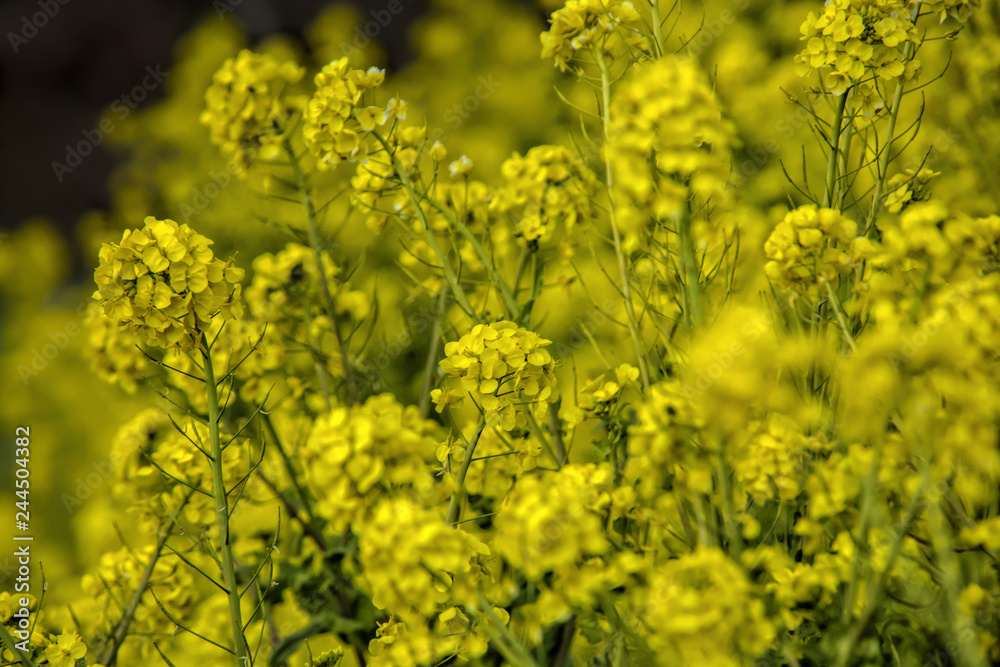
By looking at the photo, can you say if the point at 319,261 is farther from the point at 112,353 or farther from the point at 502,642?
the point at 502,642

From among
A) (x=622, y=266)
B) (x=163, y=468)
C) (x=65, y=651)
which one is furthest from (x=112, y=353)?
(x=622, y=266)

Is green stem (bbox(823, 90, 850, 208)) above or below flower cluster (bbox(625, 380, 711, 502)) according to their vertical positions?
above

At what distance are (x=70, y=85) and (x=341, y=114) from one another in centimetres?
277

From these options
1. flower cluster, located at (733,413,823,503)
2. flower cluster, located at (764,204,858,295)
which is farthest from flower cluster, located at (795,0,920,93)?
flower cluster, located at (733,413,823,503)

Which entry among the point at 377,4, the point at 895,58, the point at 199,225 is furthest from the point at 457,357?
the point at 377,4

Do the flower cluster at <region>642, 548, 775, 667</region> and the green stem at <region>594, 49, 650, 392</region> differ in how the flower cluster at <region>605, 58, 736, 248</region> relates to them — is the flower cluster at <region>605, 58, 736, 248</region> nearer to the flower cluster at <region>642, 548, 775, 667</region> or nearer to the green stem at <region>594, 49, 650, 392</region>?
the green stem at <region>594, 49, 650, 392</region>

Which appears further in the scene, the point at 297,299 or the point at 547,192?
the point at 297,299

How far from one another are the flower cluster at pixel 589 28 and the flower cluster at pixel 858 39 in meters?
0.22

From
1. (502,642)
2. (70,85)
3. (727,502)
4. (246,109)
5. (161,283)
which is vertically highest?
(70,85)

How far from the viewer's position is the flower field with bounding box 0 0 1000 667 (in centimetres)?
66

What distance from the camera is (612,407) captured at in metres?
1.02

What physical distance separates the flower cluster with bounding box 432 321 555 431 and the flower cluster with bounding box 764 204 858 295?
1.05ft

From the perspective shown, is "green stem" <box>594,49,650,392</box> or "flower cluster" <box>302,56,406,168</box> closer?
"green stem" <box>594,49,650,392</box>

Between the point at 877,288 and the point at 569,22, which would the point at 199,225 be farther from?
the point at 877,288
